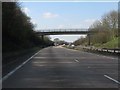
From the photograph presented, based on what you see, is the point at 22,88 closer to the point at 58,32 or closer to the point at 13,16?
the point at 13,16

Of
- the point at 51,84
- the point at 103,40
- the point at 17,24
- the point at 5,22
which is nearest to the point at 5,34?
the point at 17,24

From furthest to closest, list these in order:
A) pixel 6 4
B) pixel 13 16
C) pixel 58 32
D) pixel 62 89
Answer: pixel 58 32 → pixel 13 16 → pixel 6 4 → pixel 62 89

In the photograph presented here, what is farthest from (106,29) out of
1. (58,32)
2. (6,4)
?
(6,4)

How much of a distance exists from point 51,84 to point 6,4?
1207 inches

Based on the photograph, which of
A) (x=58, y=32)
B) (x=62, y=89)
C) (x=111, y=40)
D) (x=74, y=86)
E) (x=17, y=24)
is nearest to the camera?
(x=62, y=89)

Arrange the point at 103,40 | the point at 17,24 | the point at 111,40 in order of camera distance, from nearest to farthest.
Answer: the point at 17,24, the point at 111,40, the point at 103,40

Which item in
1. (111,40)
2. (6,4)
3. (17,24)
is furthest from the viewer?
(111,40)

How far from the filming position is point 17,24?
2163 inches

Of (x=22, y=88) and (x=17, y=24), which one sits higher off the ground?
(x=17, y=24)

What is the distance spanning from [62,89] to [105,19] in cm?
11849

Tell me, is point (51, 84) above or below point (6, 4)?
below

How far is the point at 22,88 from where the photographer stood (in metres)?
14.5

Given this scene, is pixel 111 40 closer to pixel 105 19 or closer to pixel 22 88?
pixel 105 19

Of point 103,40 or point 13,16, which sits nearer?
point 13,16
